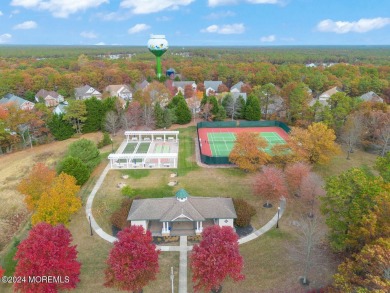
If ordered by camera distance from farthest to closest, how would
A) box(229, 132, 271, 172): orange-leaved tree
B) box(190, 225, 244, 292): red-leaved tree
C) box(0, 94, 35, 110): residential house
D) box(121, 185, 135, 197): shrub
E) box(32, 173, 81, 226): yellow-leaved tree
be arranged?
box(0, 94, 35, 110): residential house → box(229, 132, 271, 172): orange-leaved tree → box(121, 185, 135, 197): shrub → box(32, 173, 81, 226): yellow-leaved tree → box(190, 225, 244, 292): red-leaved tree

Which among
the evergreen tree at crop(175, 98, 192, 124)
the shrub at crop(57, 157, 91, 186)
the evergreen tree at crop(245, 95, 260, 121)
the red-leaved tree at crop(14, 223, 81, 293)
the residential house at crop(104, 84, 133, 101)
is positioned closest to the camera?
the red-leaved tree at crop(14, 223, 81, 293)

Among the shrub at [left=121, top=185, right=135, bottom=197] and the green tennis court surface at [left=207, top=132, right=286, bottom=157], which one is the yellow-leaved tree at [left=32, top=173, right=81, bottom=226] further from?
the green tennis court surface at [left=207, top=132, right=286, bottom=157]

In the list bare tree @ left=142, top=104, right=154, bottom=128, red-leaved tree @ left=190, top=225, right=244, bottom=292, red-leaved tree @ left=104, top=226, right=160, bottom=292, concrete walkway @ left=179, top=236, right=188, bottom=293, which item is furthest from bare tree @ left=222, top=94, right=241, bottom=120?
red-leaved tree @ left=104, top=226, right=160, bottom=292

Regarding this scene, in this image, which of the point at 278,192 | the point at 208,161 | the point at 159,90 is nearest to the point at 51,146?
the point at 159,90

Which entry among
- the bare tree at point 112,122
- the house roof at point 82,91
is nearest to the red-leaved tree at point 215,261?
the bare tree at point 112,122

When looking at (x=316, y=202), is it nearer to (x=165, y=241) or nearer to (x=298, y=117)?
(x=165, y=241)

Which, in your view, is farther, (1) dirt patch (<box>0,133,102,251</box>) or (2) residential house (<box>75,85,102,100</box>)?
(2) residential house (<box>75,85,102,100</box>)

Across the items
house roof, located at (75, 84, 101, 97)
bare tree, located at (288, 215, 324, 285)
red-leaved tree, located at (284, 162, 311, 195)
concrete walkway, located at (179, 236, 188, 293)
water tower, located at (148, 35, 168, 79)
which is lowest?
concrete walkway, located at (179, 236, 188, 293)
